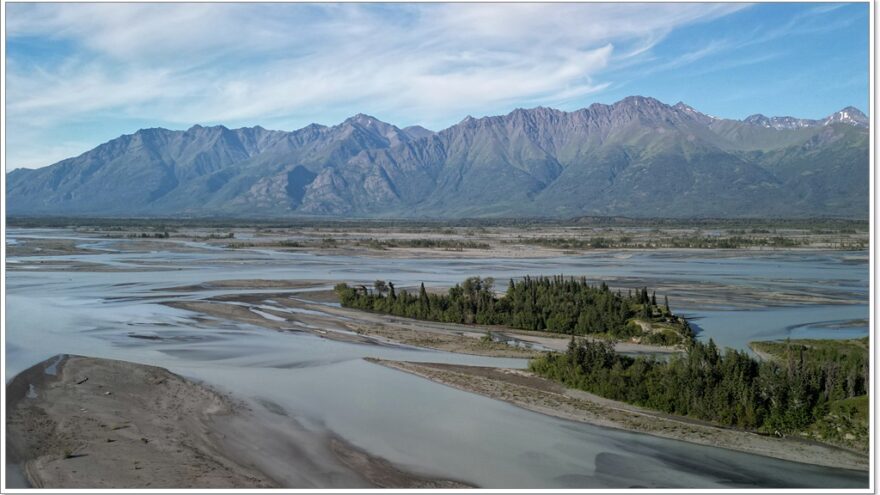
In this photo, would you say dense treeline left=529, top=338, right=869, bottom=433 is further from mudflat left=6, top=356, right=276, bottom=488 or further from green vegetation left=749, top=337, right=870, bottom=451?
mudflat left=6, top=356, right=276, bottom=488

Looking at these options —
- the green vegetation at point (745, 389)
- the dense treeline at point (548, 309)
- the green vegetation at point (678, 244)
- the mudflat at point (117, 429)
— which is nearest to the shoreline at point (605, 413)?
the green vegetation at point (745, 389)

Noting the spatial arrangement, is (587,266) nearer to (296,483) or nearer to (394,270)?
(394,270)

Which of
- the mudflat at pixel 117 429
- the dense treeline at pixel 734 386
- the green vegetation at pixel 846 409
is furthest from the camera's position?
the dense treeline at pixel 734 386

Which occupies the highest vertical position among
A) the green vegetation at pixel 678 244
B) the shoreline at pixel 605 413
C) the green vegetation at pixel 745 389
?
the green vegetation at pixel 678 244

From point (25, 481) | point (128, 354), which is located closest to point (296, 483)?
point (25, 481)

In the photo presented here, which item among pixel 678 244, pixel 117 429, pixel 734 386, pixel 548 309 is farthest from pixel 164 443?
pixel 678 244

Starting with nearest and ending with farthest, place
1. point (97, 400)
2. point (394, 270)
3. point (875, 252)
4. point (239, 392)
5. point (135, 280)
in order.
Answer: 1. point (875, 252)
2. point (97, 400)
3. point (239, 392)
4. point (135, 280)
5. point (394, 270)

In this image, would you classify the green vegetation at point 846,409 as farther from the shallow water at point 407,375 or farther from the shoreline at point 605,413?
the shallow water at point 407,375

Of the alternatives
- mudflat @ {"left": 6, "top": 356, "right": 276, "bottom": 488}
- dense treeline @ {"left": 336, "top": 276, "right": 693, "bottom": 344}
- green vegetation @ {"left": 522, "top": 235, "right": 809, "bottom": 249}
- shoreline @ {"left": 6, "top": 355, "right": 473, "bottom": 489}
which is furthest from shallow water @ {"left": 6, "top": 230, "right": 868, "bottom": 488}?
green vegetation @ {"left": 522, "top": 235, "right": 809, "bottom": 249}
